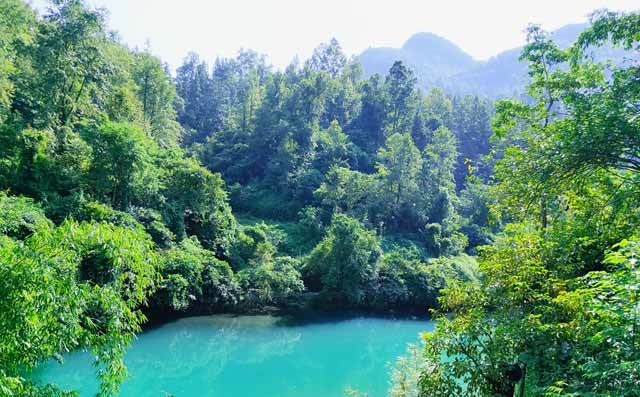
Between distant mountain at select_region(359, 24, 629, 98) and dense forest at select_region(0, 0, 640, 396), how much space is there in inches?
3682

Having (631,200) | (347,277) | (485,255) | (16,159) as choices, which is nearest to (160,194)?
(16,159)

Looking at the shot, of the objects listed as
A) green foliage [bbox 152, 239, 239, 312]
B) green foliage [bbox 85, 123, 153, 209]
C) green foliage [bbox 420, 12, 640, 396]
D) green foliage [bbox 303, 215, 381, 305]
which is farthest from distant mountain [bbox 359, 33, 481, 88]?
green foliage [bbox 420, 12, 640, 396]

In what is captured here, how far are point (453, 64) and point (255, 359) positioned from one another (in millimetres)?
191770

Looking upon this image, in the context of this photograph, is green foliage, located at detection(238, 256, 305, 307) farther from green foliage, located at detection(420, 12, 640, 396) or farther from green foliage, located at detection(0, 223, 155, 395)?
green foliage, located at detection(0, 223, 155, 395)

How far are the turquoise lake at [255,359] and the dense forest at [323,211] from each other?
4.74 ft

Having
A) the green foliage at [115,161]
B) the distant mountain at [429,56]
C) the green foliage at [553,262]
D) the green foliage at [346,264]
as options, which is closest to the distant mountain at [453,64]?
the distant mountain at [429,56]

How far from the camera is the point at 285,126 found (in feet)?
105

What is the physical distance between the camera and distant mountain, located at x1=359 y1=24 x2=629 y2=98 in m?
136

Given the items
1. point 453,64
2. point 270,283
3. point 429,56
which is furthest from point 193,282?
point 429,56

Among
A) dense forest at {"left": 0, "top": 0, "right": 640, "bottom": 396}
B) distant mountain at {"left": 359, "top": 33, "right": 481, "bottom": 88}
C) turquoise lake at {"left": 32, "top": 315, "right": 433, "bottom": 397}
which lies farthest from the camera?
distant mountain at {"left": 359, "top": 33, "right": 481, "bottom": 88}

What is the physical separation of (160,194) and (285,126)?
16716 millimetres

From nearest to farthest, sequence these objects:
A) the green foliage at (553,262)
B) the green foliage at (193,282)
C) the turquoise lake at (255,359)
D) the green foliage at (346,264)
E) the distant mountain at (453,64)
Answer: the green foliage at (553,262) < the turquoise lake at (255,359) < the green foliage at (193,282) < the green foliage at (346,264) < the distant mountain at (453,64)

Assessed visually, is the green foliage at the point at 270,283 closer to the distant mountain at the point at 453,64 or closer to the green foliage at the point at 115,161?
the green foliage at the point at 115,161

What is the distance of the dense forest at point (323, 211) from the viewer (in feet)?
11.1
